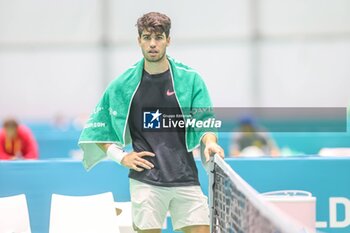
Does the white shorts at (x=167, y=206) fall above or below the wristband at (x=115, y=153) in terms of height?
below

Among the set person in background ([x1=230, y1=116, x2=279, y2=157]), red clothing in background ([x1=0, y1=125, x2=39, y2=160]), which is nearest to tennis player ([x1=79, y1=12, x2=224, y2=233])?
red clothing in background ([x1=0, y1=125, x2=39, y2=160])

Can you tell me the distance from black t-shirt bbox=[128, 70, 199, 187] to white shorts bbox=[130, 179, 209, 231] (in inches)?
1.6

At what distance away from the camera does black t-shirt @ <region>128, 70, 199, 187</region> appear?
4824 millimetres

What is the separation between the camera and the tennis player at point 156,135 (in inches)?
189

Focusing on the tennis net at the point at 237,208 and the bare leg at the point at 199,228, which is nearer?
the tennis net at the point at 237,208

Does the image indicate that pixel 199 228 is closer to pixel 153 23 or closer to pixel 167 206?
pixel 167 206

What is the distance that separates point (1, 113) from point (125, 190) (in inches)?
109

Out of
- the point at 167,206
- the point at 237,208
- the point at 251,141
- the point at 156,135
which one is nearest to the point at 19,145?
the point at 251,141

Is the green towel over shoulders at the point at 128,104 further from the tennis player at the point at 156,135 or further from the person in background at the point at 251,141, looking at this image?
the person in background at the point at 251,141

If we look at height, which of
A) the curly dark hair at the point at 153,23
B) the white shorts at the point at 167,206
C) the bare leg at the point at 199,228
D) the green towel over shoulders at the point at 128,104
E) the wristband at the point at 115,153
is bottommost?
the bare leg at the point at 199,228

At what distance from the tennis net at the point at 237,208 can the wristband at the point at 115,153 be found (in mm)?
520

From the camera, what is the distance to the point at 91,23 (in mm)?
8680

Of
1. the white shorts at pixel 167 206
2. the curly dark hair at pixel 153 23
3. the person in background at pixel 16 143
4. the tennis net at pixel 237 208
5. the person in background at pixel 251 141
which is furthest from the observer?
the person in background at pixel 251 141

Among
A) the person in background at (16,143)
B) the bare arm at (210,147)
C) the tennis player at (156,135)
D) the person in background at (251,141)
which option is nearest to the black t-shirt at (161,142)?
the tennis player at (156,135)
